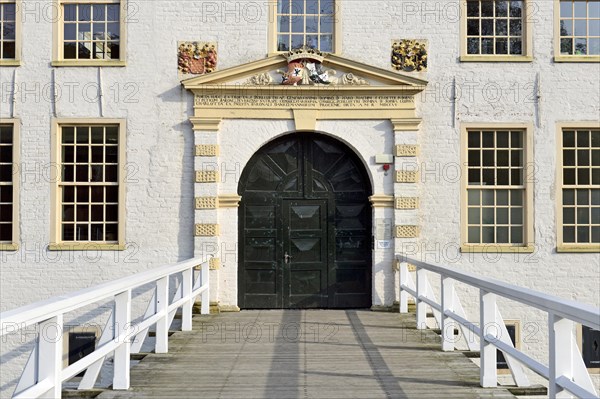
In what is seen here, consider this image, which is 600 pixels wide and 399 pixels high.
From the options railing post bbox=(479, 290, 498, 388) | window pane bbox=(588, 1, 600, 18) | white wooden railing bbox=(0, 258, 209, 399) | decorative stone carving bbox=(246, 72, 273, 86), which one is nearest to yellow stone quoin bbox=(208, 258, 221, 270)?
white wooden railing bbox=(0, 258, 209, 399)

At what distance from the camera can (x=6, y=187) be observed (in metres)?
13.7

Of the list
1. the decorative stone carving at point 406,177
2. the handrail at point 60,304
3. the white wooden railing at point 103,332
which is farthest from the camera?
the decorative stone carving at point 406,177

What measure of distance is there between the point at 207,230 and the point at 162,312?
4.54m

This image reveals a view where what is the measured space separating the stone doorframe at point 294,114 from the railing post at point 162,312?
4137 mm

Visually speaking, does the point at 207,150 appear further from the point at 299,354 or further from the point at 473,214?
the point at 299,354

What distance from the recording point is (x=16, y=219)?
13.5 m

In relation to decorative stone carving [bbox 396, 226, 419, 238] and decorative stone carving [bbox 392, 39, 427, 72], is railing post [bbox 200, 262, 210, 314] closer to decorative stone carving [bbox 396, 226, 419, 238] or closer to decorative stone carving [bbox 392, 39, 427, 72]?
decorative stone carving [bbox 396, 226, 419, 238]

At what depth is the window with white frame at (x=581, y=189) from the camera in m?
13.7

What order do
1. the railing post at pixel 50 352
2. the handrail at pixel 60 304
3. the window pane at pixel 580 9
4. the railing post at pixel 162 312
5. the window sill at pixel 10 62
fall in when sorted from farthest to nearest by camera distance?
the window pane at pixel 580 9, the window sill at pixel 10 62, the railing post at pixel 162 312, the railing post at pixel 50 352, the handrail at pixel 60 304

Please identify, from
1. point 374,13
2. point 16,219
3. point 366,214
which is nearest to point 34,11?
point 16,219

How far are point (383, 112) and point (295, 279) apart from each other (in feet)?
10.6

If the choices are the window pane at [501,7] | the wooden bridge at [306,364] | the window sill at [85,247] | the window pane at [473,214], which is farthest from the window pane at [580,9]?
the window sill at [85,247]

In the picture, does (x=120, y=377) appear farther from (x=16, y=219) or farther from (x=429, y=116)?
(x=429, y=116)

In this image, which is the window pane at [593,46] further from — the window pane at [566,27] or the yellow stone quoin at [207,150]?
the yellow stone quoin at [207,150]
